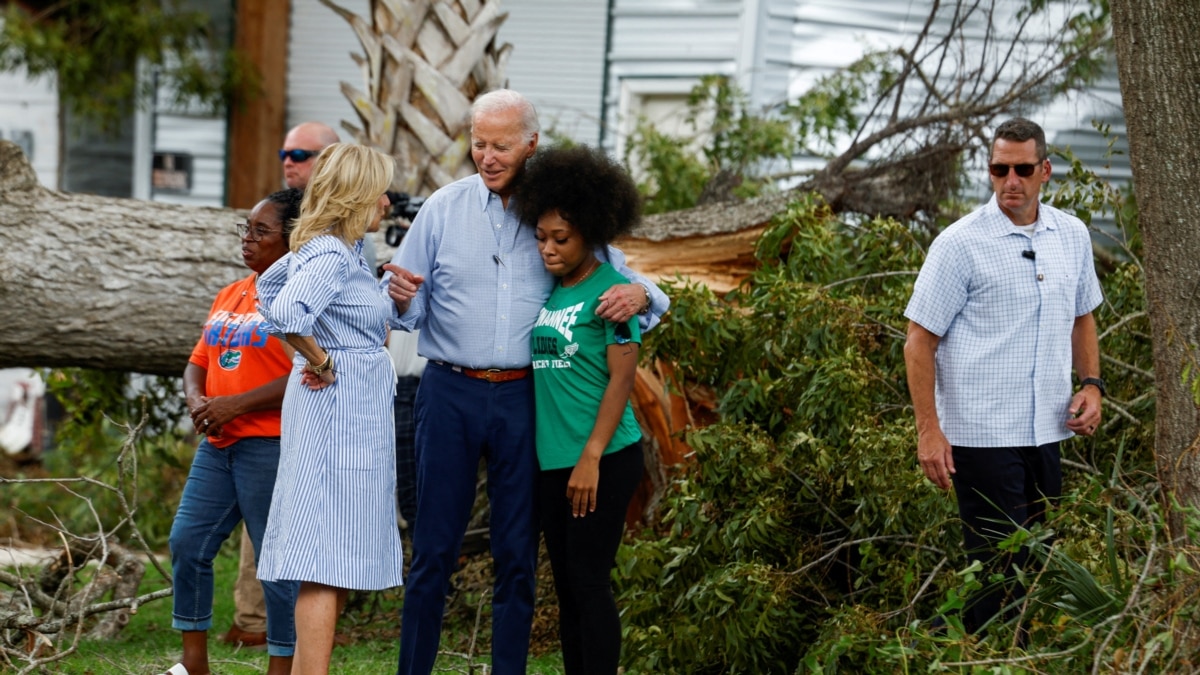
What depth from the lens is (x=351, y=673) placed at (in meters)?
5.15

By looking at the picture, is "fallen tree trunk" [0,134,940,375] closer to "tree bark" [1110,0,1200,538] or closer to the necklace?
the necklace

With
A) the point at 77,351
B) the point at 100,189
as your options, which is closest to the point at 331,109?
the point at 100,189

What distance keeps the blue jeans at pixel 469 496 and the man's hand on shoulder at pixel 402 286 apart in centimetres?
27

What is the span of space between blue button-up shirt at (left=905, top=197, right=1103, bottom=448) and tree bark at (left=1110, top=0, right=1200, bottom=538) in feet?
1.09

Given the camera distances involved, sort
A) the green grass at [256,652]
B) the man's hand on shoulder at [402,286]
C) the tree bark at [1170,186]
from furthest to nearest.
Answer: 1. the green grass at [256,652]
2. the man's hand on shoulder at [402,286]
3. the tree bark at [1170,186]

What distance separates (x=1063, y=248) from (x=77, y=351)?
4.37 m

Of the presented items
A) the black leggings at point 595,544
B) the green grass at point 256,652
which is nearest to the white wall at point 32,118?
the green grass at point 256,652

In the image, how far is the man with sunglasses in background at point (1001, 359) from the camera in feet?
14.2

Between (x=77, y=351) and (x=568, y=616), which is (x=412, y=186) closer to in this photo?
(x=77, y=351)

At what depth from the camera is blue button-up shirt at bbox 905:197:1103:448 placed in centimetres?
434

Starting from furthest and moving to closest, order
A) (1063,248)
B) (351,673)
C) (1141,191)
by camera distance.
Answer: (351,673), (1063,248), (1141,191)

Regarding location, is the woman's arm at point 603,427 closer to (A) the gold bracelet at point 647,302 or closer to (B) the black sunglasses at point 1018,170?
(A) the gold bracelet at point 647,302

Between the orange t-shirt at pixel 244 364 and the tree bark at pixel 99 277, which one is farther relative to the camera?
the tree bark at pixel 99 277

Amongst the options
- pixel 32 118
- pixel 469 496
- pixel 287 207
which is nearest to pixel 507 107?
pixel 287 207
